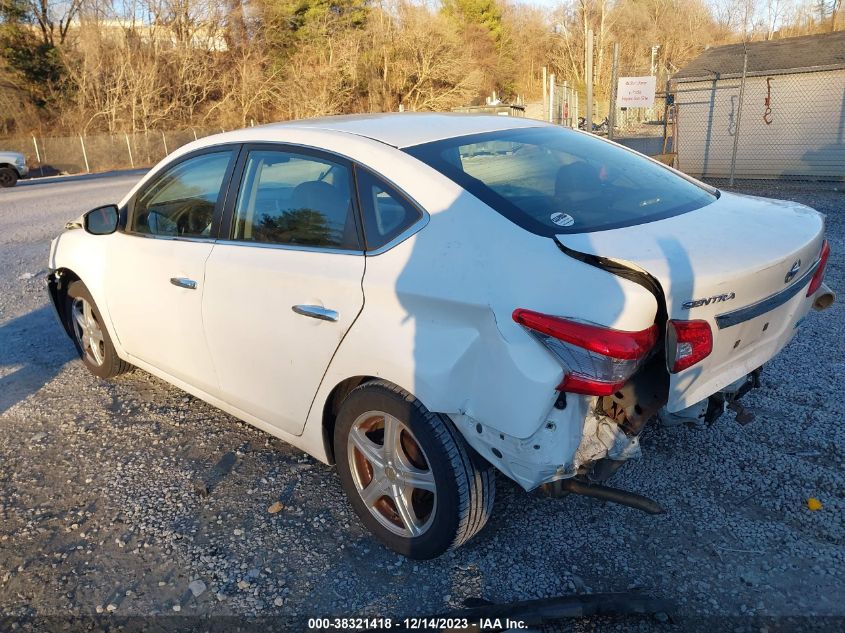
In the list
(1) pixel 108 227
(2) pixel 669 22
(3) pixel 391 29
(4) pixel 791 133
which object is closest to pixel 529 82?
(2) pixel 669 22

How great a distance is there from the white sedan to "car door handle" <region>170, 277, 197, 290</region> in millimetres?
16

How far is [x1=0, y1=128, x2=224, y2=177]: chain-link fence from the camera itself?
108ft

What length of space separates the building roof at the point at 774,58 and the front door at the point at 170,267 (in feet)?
47.0

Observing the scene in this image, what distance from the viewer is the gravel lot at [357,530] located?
2648mm

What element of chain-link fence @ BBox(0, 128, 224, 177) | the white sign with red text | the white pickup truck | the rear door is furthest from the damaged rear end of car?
chain-link fence @ BBox(0, 128, 224, 177)

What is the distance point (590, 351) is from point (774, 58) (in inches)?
642

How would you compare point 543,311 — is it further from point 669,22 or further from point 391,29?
point 669,22

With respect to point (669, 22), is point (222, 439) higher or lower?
lower

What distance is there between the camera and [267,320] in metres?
3.12

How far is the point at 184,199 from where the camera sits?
3.82 meters

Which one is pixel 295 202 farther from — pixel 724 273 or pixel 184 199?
pixel 724 273

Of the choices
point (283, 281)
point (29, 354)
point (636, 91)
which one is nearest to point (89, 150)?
point (636, 91)

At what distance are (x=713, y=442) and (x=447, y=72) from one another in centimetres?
4182

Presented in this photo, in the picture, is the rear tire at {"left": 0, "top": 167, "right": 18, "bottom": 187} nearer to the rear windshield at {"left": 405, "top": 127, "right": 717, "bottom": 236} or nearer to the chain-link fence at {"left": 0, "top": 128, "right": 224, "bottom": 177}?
the chain-link fence at {"left": 0, "top": 128, "right": 224, "bottom": 177}
